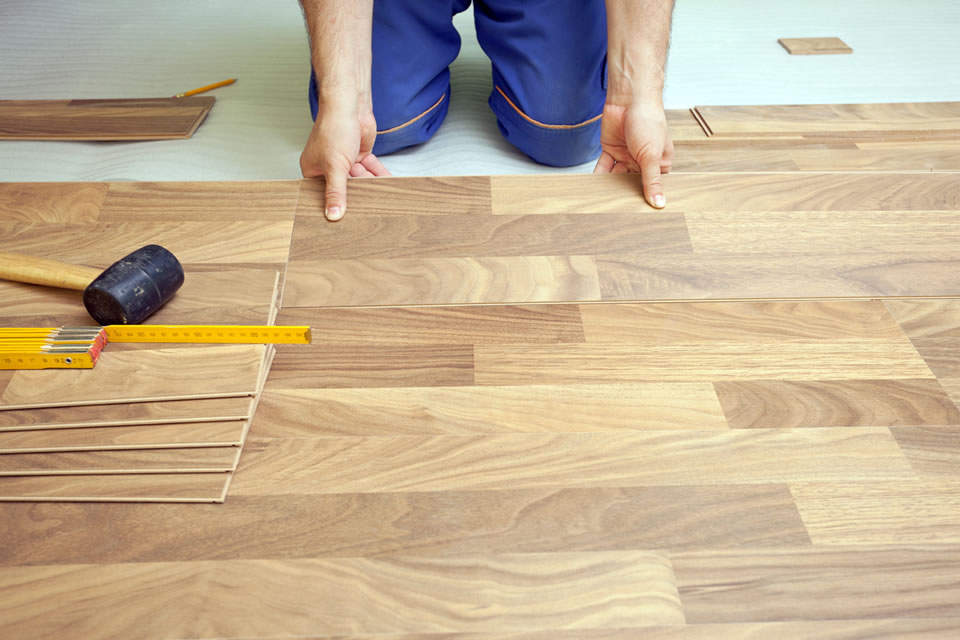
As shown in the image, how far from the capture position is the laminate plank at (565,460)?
1.08 m

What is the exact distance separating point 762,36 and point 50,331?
2916 millimetres

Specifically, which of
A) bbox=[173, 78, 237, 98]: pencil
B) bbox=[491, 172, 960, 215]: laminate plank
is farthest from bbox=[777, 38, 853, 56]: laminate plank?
bbox=[173, 78, 237, 98]: pencil

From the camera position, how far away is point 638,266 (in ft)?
4.81

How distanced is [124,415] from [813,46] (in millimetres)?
2901

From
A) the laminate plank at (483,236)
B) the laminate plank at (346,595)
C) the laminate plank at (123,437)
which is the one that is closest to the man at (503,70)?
the laminate plank at (483,236)

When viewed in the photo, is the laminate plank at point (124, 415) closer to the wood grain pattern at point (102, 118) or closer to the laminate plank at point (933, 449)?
the laminate plank at point (933, 449)

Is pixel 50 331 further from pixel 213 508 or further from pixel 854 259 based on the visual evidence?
pixel 854 259

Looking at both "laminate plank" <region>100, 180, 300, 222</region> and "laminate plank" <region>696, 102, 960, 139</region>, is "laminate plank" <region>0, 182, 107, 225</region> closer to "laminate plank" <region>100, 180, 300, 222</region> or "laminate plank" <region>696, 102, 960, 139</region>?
"laminate plank" <region>100, 180, 300, 222</region>

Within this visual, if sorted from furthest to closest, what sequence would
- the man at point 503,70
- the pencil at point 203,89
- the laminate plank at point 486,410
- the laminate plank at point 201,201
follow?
the pencil at point 203,89, the man at point 503,70, the laminate plank at point 201,201, the laminate plank at point 486,410

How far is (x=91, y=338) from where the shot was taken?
1.23 m

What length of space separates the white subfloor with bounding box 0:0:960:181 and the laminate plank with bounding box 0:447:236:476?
47.0 inches

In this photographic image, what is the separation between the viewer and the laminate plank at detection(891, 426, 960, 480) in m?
1.09

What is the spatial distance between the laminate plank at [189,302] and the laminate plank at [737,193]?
554mm

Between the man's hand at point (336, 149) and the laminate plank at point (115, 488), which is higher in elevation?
the man's hand at point (336, 149)
